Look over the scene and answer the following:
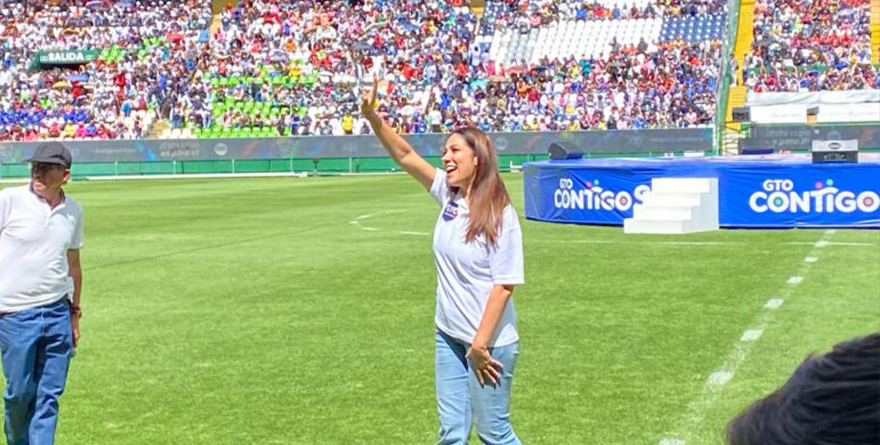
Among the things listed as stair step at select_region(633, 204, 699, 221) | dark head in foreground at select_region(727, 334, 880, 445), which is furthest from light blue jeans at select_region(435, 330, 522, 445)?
stair step at select_region(633, 204, 699, 221)

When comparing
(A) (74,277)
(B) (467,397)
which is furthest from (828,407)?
(A) (74,277)

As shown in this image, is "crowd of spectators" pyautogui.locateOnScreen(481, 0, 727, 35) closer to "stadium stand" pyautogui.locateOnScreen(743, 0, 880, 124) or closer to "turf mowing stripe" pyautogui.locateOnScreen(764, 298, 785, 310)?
"stadium stand" pyautogui.locateOnScreen(743, 0, 880, 124)

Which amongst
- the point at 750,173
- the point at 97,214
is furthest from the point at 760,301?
the point at 97,214

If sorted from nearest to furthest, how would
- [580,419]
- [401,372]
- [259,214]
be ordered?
[580,419] → [401,372] → [259,214]

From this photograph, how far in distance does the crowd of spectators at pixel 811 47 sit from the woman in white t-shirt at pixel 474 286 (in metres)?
45.1

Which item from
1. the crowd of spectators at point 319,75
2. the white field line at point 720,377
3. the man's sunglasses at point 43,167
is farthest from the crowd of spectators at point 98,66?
the man's sunglasses at point 43,167

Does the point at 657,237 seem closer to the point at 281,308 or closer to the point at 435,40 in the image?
the point at 281,308

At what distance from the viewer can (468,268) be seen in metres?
6.04

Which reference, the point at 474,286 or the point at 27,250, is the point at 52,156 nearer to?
the point at 27,250

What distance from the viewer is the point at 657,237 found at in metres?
22.2

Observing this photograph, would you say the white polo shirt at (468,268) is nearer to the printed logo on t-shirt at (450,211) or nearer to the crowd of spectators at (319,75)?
the printed logo on t-shirt at (450,211)

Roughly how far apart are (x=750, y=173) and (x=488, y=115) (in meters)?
30.5

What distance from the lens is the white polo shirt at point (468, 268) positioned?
19.7 feet

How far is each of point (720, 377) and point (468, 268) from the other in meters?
4.44
